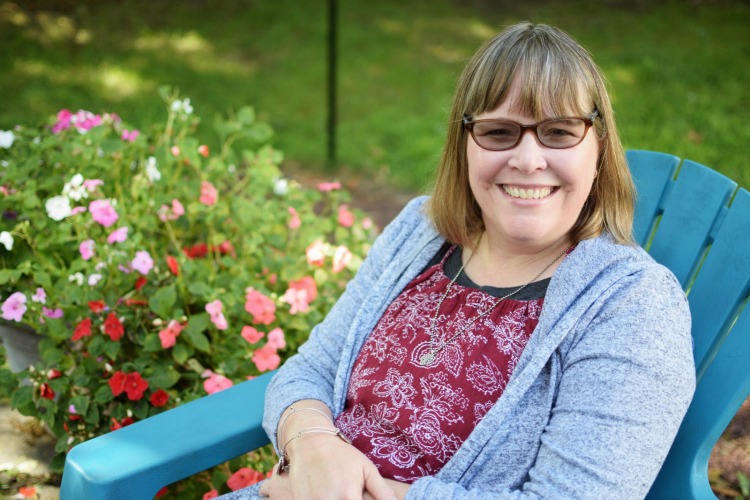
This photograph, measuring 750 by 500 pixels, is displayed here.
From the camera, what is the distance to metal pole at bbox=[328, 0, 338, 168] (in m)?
5.18

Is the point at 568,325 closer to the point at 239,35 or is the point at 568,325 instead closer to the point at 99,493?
the point at 99,493

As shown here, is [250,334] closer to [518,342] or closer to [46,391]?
[46,391]

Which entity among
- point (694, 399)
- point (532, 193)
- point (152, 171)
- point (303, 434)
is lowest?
point (303, 434)

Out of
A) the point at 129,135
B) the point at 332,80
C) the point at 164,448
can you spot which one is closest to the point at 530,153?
the point at 164,448

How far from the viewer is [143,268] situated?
2.22 meters

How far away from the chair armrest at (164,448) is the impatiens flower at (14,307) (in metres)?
0.66

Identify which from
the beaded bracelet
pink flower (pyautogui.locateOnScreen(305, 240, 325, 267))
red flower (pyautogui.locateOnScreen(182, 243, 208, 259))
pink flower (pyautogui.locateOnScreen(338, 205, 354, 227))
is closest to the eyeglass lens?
the beaded bracelet

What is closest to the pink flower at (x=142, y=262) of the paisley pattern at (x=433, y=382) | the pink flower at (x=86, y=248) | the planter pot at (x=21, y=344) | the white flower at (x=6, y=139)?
the pink flower at (x=86, y=248)

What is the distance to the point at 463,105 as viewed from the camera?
1665mm

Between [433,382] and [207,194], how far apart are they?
116cm

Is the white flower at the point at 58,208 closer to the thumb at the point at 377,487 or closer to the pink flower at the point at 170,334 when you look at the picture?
the pink flower at the point at 170,334

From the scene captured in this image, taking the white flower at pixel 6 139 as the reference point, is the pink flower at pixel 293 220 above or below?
below

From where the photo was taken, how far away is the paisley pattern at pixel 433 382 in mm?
1575

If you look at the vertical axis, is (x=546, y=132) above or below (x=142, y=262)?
above
